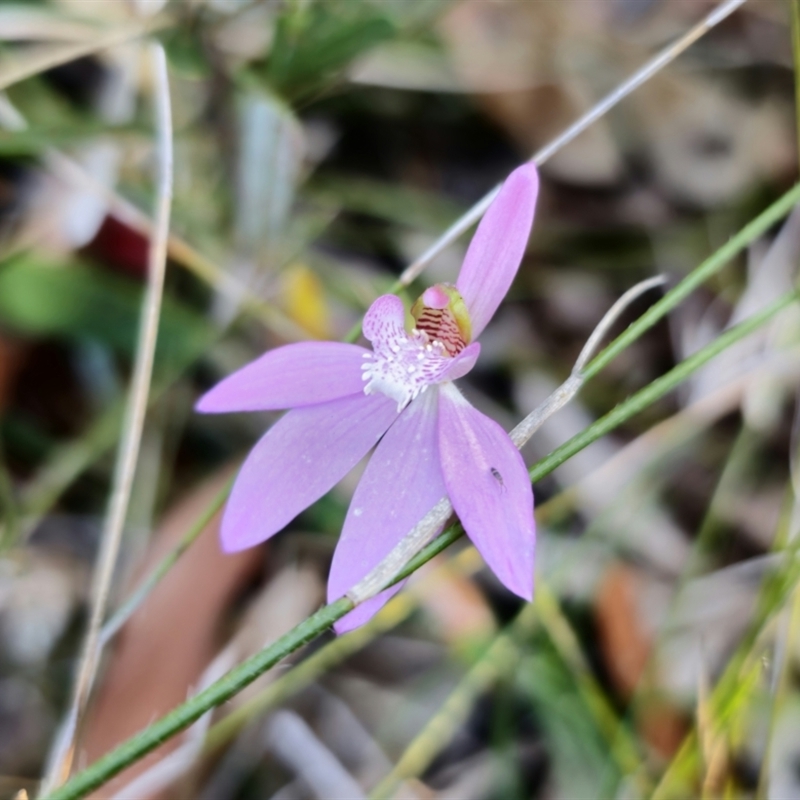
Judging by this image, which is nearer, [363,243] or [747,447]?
[747,447]

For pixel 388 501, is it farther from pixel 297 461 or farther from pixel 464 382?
pixel 464 382

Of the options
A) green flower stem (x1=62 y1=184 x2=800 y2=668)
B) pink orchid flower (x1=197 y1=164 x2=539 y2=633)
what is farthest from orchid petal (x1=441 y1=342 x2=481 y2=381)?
green flower stem (x1=62 y1=184 x2=800 y2=668)

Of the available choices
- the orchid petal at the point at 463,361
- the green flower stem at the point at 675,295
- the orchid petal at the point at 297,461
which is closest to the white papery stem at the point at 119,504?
the green flower stem at the point at 675,295

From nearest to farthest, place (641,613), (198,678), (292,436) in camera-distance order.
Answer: (292,436) < (198,678) < (641,613)

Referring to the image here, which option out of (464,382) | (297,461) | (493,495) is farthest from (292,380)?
(464,382)

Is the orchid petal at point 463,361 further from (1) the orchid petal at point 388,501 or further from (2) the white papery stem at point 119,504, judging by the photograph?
(2) the white papery stem at point 119,504

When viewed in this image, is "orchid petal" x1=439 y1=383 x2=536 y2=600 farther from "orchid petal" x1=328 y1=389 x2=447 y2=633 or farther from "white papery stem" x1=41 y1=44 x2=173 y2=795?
"white papery stem" x1=41 y1=44 x2=173 y2=795

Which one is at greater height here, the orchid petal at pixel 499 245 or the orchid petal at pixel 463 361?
the orchid petal at pixel 499 245

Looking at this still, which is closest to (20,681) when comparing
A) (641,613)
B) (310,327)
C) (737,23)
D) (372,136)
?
(310,327)

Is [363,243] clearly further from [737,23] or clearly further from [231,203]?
[737,23]
